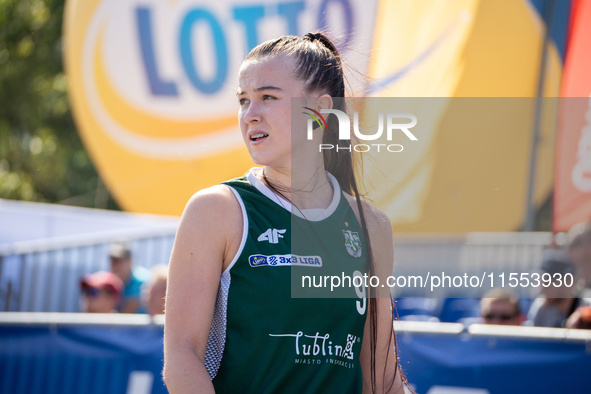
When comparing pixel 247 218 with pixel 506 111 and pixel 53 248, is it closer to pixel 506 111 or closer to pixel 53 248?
pixel 506 111

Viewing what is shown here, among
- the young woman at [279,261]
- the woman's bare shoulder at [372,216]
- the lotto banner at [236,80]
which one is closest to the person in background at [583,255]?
the lotto banner at [236,80]

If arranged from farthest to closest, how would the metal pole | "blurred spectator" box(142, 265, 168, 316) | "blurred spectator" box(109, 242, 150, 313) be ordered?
"blurred spectator" box(109, 242, 150, 313)
the metal pole
"blurred spectator" box(142, 265, 168, 316)

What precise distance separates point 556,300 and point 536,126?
198cm

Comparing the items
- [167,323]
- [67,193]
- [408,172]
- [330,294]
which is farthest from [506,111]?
[67,193]

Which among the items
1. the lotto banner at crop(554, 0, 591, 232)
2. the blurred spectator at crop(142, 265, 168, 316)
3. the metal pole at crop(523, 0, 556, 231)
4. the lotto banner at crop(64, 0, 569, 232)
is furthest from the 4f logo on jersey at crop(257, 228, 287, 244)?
the metal pole at crop(523, 0, 556, 231)

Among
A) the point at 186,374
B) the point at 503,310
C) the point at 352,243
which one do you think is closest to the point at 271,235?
the point at 352,243

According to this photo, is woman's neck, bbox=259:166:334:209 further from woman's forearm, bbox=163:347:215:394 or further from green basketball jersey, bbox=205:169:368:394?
woman's forearm, bbox=163:347:215:394

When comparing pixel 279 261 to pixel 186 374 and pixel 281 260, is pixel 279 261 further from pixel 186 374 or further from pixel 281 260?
pixel 186 374

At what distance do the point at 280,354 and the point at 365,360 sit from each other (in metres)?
0.44

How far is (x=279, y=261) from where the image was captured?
158cm

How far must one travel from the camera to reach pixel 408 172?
191 inches

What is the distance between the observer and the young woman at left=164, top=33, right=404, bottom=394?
1.51 metres

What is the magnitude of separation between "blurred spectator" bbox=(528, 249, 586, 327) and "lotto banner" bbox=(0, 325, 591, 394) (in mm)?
887

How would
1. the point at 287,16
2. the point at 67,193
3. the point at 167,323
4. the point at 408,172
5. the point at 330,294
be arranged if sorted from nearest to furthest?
the point at 167,323 → the point at 330,294 → the point at 408,172 → the point at 287,16 → the point at 67,193
